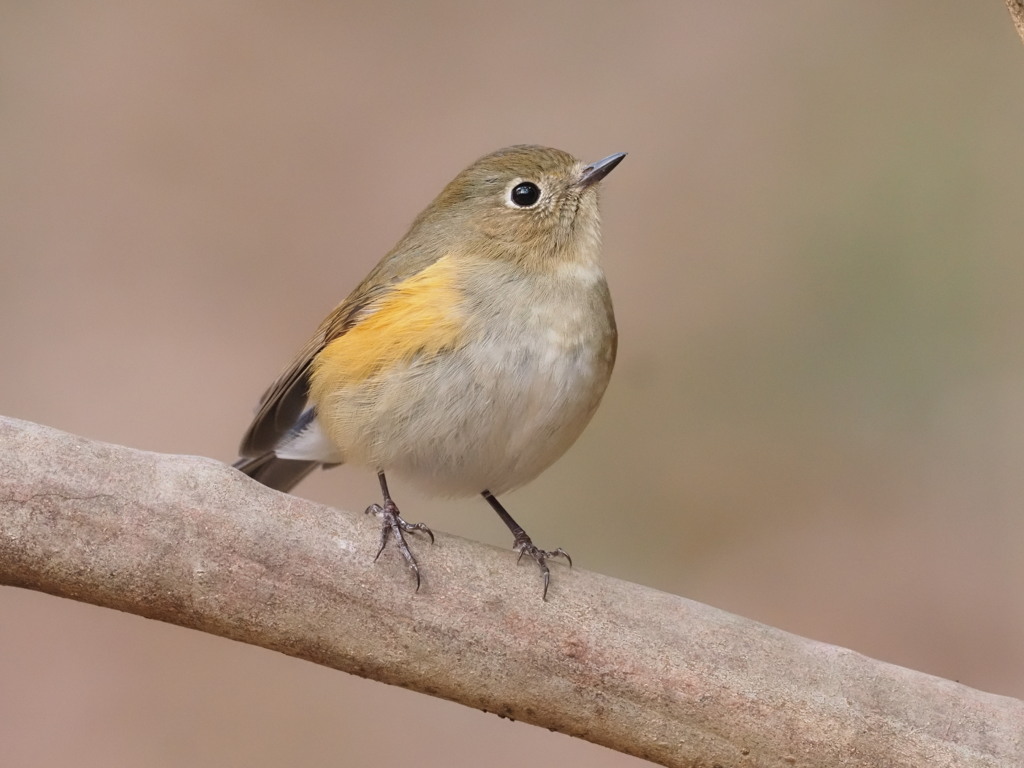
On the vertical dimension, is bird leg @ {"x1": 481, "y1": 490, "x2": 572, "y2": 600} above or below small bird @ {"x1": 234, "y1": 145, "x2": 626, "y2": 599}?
below

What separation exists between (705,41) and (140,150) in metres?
2.84

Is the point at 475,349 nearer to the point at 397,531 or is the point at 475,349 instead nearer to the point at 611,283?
the point at 397,531

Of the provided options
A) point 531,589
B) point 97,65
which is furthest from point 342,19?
point 531,589

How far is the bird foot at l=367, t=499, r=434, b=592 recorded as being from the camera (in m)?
2.56

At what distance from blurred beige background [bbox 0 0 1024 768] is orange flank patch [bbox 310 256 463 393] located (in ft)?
5.73

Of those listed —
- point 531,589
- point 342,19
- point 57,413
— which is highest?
point 342,19

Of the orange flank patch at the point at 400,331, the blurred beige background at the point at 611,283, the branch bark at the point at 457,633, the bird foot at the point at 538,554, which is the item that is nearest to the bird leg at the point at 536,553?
the bird foot at the point at 538,554

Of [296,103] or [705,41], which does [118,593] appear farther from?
[705,41]

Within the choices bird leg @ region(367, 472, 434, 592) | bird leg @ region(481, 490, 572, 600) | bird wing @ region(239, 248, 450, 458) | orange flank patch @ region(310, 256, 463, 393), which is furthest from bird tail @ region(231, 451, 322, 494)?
bird leg @ region(367, 472, 434, 592)

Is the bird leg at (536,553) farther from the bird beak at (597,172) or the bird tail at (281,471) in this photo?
the bird beak at (597,172)

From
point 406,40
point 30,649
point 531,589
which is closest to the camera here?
point 531,589

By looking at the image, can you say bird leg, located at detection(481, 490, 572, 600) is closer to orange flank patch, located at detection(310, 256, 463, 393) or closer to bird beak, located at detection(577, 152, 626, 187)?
orange flank patch, located at detection(310, 256, 463, 393)

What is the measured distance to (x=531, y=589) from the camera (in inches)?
102

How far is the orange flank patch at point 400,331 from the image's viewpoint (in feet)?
9.50
